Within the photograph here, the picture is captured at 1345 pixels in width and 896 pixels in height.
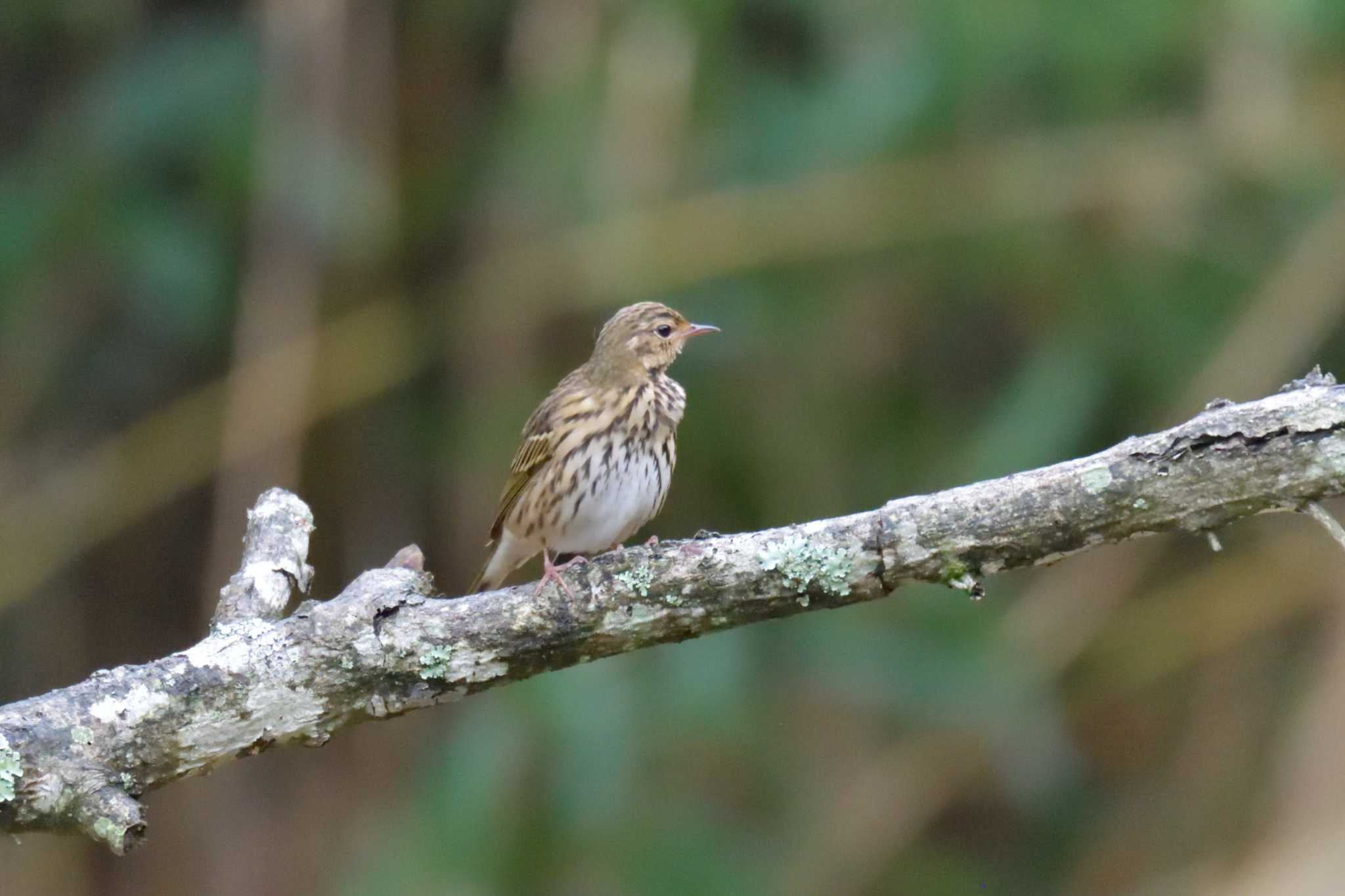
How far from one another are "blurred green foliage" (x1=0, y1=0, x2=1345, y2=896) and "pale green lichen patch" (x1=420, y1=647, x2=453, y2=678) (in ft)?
12.6

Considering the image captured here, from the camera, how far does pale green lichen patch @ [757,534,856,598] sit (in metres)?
3.69

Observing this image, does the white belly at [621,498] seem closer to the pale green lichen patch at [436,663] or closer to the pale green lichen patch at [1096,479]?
the pale green lichen patch at [436,663]

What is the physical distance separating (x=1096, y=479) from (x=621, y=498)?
2069mm

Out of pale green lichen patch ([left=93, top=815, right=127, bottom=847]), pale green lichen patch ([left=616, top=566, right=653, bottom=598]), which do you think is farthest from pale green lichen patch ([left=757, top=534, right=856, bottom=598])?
pale green lichen patch ([left=93, top=815, right=127, bottom=847])

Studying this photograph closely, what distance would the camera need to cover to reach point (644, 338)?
5.81 m

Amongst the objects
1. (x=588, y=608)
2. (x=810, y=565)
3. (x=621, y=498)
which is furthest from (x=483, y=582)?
(x=810, y=565)

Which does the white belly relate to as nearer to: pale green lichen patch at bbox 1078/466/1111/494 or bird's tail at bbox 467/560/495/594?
bird's tail at bbox 467/560/495/594

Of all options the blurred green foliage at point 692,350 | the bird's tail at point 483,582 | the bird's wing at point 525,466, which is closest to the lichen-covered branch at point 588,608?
the bird's wing at point 525,466

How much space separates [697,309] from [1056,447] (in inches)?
67.4

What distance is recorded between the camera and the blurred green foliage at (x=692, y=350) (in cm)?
804

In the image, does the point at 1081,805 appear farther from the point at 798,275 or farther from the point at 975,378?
the point at 798,275

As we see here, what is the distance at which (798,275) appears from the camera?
8.31 metres

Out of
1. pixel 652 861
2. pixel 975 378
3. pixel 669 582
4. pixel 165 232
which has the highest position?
pixel 165 232

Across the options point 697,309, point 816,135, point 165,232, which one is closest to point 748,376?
point 697,309
